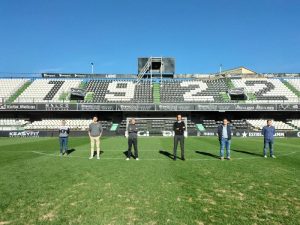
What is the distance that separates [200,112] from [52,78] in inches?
1173

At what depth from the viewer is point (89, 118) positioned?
2021 inches

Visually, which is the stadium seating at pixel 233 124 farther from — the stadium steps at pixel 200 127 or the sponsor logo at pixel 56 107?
the sponsor logo at pixel 56 107

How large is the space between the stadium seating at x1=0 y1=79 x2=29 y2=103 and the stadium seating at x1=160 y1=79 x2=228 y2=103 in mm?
26314

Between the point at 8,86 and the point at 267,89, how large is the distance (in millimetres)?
47662

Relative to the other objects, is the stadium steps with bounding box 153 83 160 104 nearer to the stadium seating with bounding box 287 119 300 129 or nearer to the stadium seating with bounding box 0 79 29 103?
the stadium seating with bounding box 287 119 300 129

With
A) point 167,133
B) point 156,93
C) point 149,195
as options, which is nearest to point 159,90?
point 156,93

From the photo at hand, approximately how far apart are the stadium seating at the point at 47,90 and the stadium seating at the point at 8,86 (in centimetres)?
198

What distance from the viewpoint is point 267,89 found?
55.8m

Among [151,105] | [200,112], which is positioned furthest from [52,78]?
[200,112]

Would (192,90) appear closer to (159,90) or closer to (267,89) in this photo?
(159,90)

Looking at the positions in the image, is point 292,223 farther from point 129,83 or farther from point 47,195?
point 129,83

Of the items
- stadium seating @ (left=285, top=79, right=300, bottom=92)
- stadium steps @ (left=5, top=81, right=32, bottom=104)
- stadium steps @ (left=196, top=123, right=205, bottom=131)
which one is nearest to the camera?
stadium steps @ (left=196, top=123, right=205, bottom=131)

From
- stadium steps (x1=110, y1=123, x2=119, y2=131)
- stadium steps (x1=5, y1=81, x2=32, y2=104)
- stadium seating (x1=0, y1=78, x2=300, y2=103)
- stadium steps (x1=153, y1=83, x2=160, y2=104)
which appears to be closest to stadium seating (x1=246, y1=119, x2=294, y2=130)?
stadium seating (x1=0, y1=78, x2=300, y2=103)

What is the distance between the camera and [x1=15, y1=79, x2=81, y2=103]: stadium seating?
168 feet
